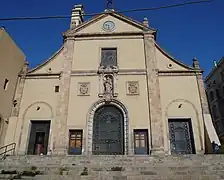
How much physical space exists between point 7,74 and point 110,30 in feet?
26.7

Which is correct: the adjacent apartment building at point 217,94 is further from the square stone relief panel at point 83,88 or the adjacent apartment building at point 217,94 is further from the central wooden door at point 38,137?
the central wooden door at point 38,137

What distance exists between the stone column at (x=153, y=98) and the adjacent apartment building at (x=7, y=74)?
9.16 metres

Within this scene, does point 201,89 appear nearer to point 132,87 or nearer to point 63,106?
point 132,87

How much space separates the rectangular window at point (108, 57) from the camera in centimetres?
1858

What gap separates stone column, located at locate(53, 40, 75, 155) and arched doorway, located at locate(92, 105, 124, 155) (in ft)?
6.20

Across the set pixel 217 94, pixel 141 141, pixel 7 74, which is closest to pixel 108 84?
pixel 141 141

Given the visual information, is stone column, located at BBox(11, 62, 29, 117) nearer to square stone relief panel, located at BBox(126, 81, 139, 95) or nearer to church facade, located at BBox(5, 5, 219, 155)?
church facade, located at BBox(5, 5, 219, 155)

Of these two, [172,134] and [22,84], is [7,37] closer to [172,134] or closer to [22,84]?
[22,84]

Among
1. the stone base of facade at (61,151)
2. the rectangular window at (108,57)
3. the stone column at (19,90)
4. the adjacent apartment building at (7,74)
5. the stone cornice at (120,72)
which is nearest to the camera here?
the stone base of facade at (61,151)

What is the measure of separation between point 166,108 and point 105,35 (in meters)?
7.26

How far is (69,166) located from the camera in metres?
11.4

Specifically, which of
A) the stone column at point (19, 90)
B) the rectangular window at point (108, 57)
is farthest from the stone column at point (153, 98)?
the stone column at point (19, 90)

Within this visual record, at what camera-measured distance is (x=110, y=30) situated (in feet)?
65.0

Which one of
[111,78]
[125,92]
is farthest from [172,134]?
[111,78]
